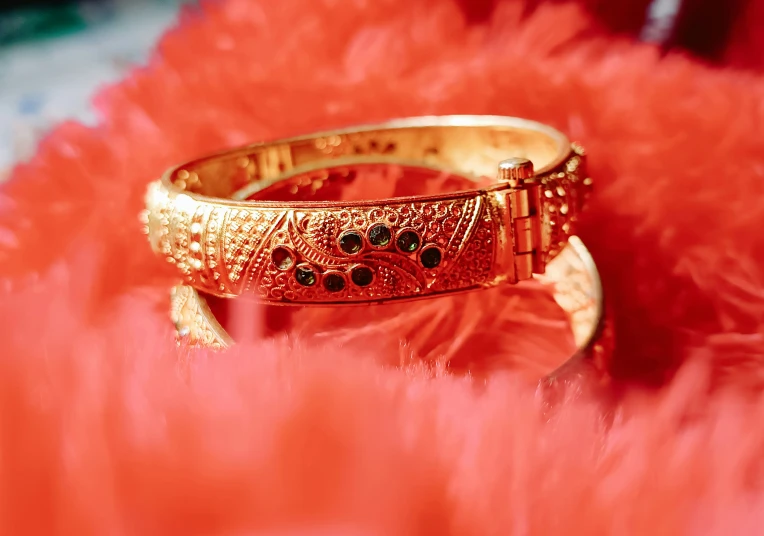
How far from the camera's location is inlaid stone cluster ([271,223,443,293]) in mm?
381

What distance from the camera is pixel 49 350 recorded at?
303 mm

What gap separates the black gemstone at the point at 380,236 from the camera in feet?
1.25

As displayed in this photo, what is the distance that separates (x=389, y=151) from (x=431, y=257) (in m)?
0.28

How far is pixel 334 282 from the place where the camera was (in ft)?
1.29

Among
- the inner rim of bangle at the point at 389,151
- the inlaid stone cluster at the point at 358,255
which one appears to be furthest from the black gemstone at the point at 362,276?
the inner rim of bangle at the point at 389,151

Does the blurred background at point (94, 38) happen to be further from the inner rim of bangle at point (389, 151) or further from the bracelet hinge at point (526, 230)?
the bracelet hinge at point (526, 230)

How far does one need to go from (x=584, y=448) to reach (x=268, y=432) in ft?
0.40

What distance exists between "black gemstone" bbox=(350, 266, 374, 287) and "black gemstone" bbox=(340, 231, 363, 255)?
1 cm

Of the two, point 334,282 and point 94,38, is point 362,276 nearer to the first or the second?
point 334,282

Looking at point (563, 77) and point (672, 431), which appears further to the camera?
point (563, 77)

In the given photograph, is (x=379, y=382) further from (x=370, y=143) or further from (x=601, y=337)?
(x=370, y=143)

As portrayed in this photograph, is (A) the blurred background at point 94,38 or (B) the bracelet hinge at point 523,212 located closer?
(B) the bracelet hinge at point 523,212

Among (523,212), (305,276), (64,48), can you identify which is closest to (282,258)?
(305,276)

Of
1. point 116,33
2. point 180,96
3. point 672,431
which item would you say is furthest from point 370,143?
point 116,33
